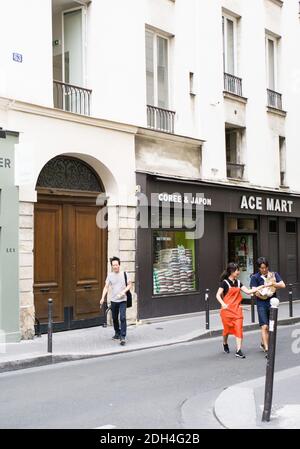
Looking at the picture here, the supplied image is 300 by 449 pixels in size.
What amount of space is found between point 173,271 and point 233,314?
5536 millimetres

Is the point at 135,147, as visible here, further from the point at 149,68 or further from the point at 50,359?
the point at 50,359

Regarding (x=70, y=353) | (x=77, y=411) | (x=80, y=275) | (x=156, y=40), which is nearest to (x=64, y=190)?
(x=80, y=275)

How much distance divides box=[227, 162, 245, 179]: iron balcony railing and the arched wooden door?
545 cm

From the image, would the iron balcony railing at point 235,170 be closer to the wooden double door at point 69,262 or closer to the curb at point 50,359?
the wooden double door at point 69,262

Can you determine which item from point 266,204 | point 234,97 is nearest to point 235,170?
point 266,204

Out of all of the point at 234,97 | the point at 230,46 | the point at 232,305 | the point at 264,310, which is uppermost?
the point at 230,46

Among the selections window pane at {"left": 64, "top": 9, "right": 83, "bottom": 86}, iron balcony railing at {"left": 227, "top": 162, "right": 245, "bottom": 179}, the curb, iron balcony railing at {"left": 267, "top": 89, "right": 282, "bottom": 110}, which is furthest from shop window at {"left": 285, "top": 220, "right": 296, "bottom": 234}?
window pane at {"left": 64, "top": 9, "right": 83, "bottom": 86}

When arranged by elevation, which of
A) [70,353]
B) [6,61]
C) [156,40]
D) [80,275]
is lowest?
[70,353]

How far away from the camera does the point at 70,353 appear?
10.4 m

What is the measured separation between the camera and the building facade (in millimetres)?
12172

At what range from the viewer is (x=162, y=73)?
1622 cm
